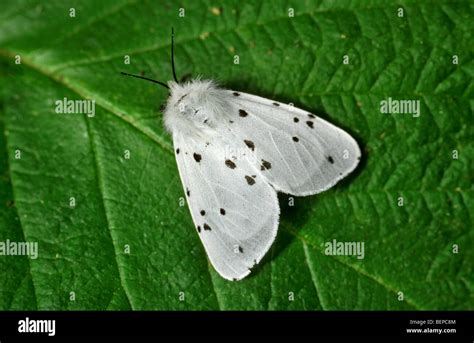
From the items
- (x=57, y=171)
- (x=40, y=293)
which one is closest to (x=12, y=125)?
(x=57, y=171)

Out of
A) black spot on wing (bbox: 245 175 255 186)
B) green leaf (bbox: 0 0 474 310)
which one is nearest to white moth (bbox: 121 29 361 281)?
black spot on wing (bbox: 245 175 255 186)

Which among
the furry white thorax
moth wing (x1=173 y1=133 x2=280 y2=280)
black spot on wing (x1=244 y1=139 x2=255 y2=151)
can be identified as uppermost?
the furry white thorax

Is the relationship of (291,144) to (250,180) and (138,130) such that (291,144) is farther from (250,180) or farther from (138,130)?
(138,130)

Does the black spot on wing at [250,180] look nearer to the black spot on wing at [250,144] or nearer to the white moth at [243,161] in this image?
the white moth at [243,161]

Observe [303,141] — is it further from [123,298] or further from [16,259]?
[16,259]

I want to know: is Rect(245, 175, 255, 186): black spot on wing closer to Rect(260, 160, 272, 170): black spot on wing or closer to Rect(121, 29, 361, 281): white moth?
Rect(121, 29, 361, 281): white moth
